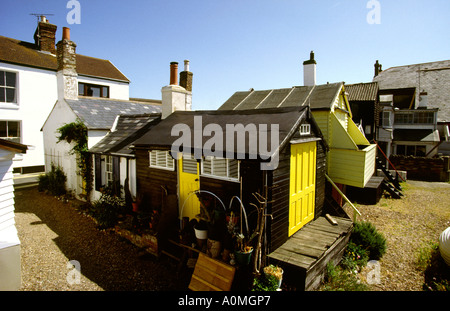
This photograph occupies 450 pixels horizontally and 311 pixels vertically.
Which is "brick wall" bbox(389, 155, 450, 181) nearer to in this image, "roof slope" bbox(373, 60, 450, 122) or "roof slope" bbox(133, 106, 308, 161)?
"roof slope" bbox(373, 60, 450, 122)

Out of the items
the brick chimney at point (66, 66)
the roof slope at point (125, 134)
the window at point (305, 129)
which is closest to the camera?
the window at point (305, 129)

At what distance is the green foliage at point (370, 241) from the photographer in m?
8.62

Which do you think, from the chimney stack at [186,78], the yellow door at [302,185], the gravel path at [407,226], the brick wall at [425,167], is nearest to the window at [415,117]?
the brick wall at [425,167]

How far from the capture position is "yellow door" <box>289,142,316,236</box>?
24.2ft

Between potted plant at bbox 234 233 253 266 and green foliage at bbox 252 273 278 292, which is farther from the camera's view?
potted plant at bbox 234 233 253 266

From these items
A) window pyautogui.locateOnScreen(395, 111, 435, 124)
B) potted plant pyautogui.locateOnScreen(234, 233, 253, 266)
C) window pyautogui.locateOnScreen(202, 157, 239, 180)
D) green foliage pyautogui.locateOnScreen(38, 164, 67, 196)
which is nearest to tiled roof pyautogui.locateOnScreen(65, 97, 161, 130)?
green foliage pyautogui.locateOnScreen(38, 164, 67, 196)

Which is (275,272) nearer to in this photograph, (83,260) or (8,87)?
(83,260)

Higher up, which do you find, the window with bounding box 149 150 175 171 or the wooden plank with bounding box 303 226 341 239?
the window with bounding box 149 150 175 171

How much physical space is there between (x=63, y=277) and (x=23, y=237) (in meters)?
3.69

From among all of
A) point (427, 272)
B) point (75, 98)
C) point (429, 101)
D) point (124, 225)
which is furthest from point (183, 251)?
point (429, 101)

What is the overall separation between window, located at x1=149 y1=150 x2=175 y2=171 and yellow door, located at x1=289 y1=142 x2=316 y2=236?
4020 millimetres

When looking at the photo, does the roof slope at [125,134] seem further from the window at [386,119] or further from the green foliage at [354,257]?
the window at [386,119]

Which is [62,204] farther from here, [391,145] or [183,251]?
[391,145]

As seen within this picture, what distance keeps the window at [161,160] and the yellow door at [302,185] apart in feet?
13.2
